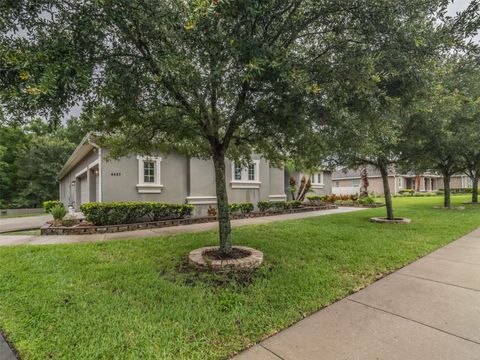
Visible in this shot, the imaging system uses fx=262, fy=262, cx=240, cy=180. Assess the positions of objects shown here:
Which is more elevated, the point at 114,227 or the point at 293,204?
the point at 293,204

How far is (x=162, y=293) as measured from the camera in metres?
3.88

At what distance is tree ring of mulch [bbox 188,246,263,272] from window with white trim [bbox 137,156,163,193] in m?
6.00

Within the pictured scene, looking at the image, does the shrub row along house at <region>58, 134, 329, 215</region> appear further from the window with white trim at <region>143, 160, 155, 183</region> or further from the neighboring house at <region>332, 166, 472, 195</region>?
the neighboring house at <region>332, 166, 472, 195</region>

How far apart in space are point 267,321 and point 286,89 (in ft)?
10.1

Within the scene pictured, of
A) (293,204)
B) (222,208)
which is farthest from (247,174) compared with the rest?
(222,208)

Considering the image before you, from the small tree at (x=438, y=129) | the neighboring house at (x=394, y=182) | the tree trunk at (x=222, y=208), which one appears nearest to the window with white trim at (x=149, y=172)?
the tree trunk at (x=222, y=208)

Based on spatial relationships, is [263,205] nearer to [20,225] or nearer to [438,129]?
[438,129]

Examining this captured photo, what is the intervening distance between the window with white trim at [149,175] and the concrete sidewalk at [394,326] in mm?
8719

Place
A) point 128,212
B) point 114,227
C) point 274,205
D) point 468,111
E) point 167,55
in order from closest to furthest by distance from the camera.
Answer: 1. point 167,55
2. point 114,227
3. point 128,212
4. point 468,111
5. point 274,205

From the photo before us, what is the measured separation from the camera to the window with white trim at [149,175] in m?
10.5

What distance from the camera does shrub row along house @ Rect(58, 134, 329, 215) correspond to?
32.9 ft

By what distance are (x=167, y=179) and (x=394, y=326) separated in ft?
31.7

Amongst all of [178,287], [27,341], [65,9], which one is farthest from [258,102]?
[27,341]

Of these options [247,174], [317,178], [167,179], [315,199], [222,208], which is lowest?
[315,199]
